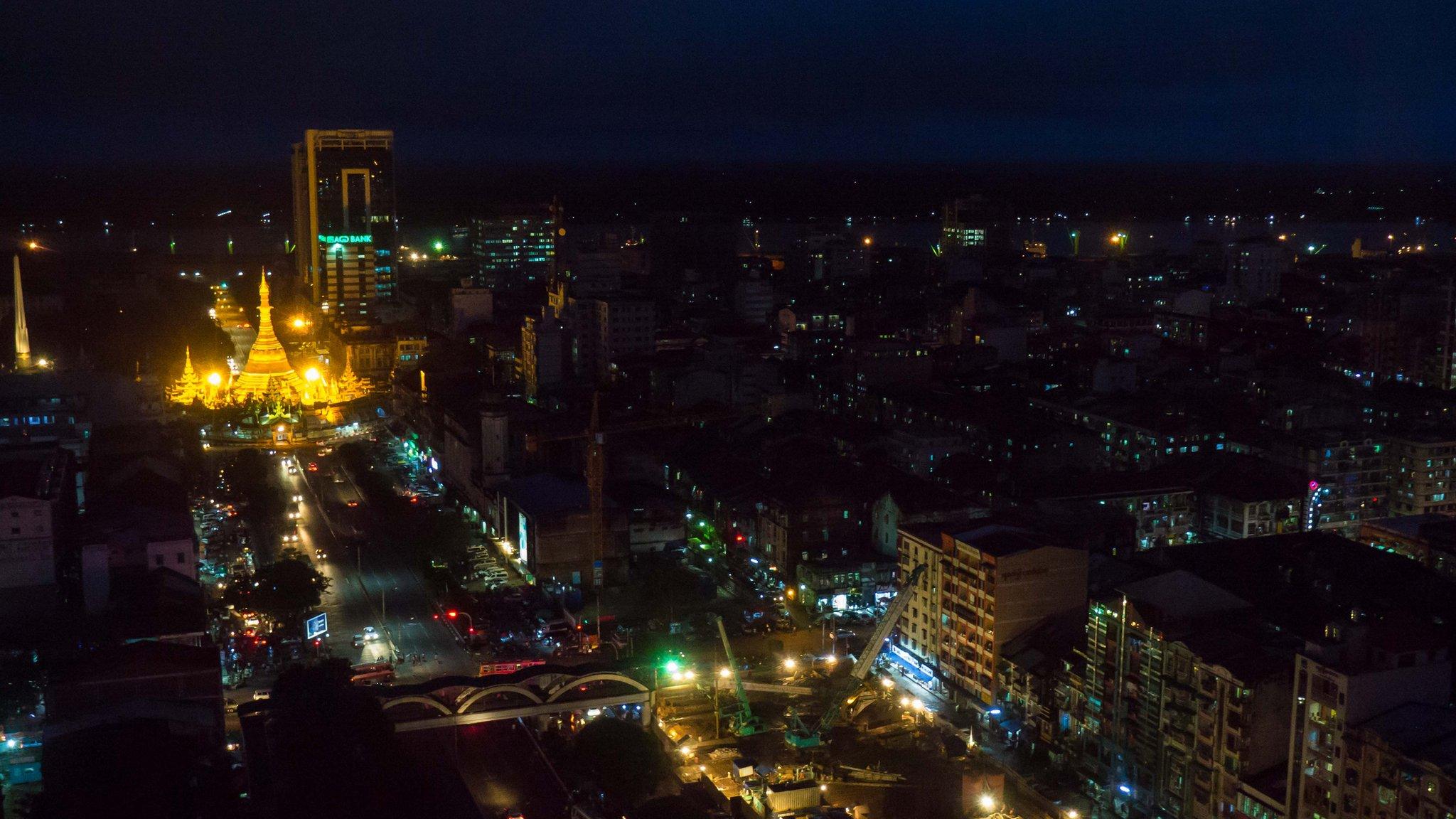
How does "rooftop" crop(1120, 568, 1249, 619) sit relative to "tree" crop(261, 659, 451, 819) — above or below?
above

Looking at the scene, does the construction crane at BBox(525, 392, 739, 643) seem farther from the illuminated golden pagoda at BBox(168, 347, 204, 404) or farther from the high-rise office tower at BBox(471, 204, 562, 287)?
the high-rise office tower at BBox(471, 204, 562, 287)

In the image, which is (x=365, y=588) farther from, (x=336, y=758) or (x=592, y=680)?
(x=336, y=758)

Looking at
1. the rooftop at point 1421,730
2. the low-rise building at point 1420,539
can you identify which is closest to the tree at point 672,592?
the low-rise building at point 1420,539

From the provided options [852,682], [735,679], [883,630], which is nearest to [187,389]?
[735,679]

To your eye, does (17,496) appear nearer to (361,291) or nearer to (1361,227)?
(361,291)

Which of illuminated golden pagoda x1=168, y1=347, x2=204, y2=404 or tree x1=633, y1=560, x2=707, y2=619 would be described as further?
illuminated golden pagoda x1=168, y1=347, x2=204, y2=404

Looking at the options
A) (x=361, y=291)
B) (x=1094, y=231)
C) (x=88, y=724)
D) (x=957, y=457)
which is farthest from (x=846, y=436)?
(x=1094, y=231)

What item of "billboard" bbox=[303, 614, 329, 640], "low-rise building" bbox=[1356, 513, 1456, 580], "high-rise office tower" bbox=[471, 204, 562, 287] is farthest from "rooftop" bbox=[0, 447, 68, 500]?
"high-rise office tower" bbox=[471, 204, 562, 287]
